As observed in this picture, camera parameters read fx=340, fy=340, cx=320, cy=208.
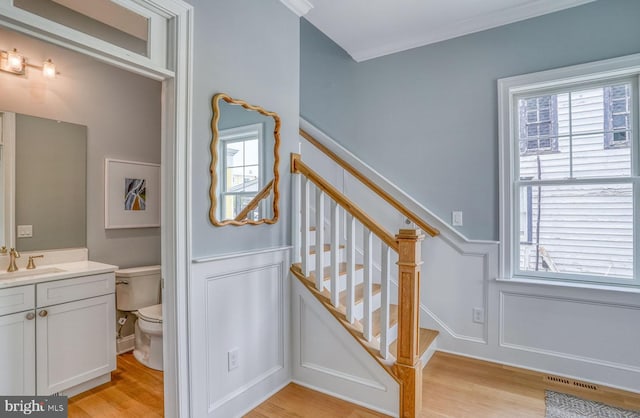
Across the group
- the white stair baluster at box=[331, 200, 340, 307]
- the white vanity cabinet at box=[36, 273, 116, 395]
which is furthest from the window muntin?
the white vanity cabinet at box=[36, 273, 116, 395]

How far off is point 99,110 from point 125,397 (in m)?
2.22

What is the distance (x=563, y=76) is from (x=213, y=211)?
8.74 ft

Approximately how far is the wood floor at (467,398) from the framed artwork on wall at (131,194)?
1.96 meters

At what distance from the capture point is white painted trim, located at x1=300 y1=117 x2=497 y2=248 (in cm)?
288

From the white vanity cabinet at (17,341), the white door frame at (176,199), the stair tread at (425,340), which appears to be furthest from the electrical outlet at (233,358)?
the white vanity cabinet at (17,341)

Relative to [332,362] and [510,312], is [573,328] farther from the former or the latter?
[332,362]

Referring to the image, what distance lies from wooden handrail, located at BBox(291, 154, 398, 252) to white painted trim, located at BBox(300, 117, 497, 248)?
0.87 m

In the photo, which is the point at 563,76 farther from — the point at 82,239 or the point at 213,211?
the point at 82,239

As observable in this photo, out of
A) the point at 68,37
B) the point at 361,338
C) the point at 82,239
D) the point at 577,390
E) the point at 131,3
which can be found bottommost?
the point at 577,390

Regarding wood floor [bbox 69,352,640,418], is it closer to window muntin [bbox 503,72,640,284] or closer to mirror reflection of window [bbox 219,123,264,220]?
window muntin [bbox 503,72,640,284]

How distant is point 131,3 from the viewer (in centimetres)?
155

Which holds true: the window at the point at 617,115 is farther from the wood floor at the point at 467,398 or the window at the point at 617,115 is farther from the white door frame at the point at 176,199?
the white door frame at the point at 176,199

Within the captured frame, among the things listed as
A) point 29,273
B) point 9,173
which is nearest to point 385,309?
point 29,273

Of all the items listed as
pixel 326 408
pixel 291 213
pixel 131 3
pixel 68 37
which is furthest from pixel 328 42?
pixel 326 408
